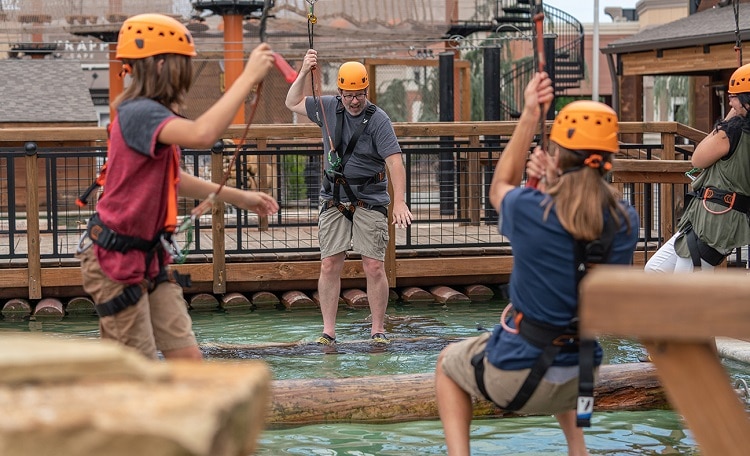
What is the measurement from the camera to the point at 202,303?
11188mm

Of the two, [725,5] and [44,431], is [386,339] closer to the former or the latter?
[44,431]

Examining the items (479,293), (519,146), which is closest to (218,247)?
(479,293)

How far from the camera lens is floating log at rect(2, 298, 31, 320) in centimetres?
1065

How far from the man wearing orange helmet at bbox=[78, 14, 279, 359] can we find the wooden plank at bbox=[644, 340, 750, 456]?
222cm

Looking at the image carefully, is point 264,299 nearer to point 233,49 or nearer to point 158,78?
point 158,78

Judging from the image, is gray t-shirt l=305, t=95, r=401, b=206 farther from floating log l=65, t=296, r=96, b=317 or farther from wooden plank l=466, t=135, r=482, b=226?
wooden plank l=466, t=135, r=482, b=226

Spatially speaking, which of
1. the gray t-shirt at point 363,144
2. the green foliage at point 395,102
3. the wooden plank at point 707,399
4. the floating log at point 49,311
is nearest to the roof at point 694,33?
the green foliage at point 395,102

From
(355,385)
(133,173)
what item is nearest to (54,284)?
(355,385)

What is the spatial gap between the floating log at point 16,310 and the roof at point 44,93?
9.92 meters

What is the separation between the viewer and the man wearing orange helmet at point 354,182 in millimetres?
8625

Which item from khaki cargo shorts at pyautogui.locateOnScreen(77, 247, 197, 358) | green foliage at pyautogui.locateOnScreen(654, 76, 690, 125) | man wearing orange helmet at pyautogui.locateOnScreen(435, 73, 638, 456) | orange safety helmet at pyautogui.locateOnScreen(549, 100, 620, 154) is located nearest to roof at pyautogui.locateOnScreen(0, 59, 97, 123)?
khaki cargo shorts at pyautogui.locateOnScreen(77, 247, 197, 358)

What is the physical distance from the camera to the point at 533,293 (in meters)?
4.34

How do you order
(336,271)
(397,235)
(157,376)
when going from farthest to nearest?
(397,235)
(336,271)
(157,376)

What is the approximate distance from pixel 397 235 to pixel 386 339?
3.87 meters
